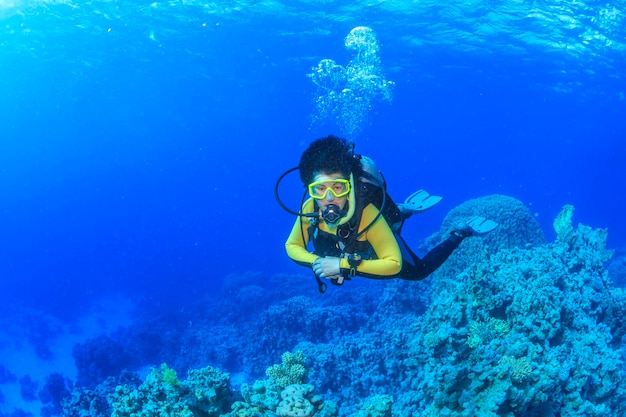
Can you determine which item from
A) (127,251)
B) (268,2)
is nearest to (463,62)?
(268,2)

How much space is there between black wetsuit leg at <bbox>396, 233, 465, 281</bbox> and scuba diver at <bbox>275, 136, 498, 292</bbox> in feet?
2.39

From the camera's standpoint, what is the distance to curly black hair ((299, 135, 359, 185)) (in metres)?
Result: 4.42

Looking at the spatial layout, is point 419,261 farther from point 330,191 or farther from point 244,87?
point 244,87

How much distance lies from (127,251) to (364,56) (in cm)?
4829

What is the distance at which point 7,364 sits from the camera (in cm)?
2186

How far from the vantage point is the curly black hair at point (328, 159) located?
442 cm

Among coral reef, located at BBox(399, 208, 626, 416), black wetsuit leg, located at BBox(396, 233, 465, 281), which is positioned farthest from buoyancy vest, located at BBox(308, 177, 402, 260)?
coral reef, located at BBox(399, 208, 626, 416)

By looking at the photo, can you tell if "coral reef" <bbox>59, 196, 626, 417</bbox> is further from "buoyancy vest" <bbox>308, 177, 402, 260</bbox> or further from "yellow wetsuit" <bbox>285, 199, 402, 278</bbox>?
"buoyancy vest" <bbox>308, 177, 402, 260</bbox>

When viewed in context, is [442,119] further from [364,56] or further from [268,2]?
[268,2]

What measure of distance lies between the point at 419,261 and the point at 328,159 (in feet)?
8.44

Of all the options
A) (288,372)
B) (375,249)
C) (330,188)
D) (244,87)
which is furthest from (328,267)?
(244,87)

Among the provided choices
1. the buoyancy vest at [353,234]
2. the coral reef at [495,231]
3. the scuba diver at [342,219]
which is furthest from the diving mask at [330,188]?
the coral reef at [495,231]

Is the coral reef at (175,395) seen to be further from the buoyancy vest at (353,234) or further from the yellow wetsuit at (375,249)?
the buoyancy vest at (353,234)

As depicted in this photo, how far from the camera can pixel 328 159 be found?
445cm
